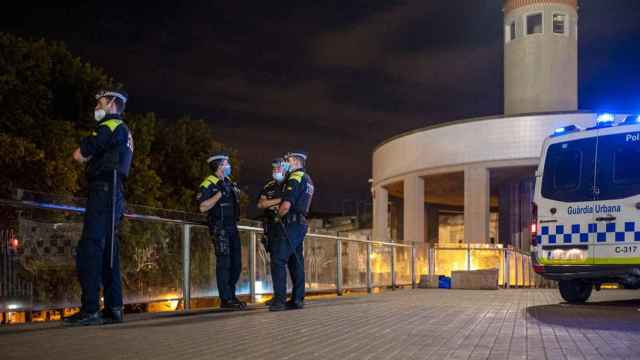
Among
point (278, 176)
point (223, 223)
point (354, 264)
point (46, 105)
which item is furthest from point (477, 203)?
point (223, 223)

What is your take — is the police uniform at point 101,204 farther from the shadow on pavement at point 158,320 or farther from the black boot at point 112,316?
the shadow on pavement at point 158,320

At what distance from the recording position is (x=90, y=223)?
7234mm

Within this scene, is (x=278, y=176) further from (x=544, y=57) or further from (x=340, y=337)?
(x=544, y=57)

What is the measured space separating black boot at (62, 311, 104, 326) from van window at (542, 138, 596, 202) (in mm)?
6281

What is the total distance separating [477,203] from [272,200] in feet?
111

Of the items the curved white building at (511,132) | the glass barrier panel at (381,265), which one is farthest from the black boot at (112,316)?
the curved white building at (511,132)

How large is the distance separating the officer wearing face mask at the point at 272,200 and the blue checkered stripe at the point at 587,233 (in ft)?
11.6

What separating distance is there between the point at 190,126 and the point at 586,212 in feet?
99.9

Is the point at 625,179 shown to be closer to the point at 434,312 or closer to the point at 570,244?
the point at 570,244

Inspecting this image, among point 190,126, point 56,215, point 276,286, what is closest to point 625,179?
point 276,286

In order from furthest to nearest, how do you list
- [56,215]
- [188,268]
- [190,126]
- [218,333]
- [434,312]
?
[190,126]
[188,268]
[434,312]
[56,215]
[218,333]

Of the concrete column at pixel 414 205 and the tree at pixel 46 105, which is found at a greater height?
the tree at pixel 46 105

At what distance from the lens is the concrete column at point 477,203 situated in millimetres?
42531

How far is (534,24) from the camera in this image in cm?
4434
